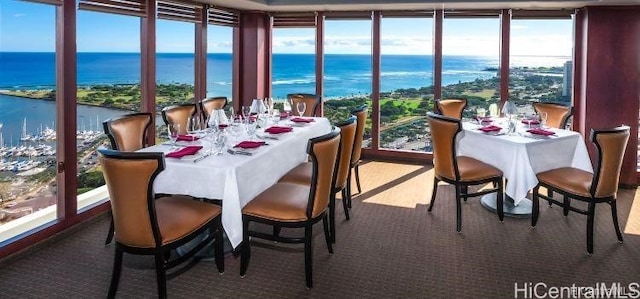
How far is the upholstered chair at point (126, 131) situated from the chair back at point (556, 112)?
388 centimetres

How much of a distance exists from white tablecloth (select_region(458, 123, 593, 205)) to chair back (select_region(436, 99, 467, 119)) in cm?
110

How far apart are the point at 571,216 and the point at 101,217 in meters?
4.25

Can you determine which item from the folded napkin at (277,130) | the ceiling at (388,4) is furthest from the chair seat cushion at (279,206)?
the ceiling at (388,4)

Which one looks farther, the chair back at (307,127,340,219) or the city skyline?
the city skyline

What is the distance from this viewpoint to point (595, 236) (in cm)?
390

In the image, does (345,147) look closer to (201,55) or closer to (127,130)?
(127,130)

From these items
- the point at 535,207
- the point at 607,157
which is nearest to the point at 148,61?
the point at 535,207

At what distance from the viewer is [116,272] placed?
2.74 metres

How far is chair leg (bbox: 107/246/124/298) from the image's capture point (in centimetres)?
Answer: 273

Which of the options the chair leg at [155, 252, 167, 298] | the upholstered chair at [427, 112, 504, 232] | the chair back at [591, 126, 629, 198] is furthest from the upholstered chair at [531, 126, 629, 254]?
the chair leg at [155, 252, 167, 298]

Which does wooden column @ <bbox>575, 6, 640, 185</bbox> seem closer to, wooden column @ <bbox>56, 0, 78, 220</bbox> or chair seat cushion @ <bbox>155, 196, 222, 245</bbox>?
chair seat cushion @ <bbox>155, 196, 222, 245</bbox>

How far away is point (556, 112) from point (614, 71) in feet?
3.70

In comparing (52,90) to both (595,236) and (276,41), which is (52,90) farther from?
(595,236)

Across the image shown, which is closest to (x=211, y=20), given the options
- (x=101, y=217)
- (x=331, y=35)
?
(x=331, y=35)
